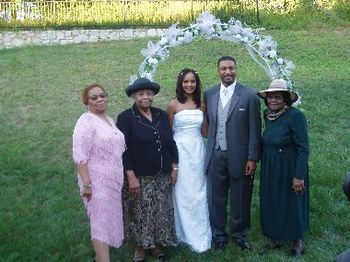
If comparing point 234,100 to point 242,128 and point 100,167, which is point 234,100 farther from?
point 100,167

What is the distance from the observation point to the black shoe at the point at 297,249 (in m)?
5.34

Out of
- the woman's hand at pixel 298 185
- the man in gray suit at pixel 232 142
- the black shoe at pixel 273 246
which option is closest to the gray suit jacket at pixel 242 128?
the man in gray suit at pixel 232 142

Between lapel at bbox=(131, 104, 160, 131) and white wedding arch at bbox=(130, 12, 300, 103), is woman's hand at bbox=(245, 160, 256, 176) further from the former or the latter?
white wedding arch at bbox=(130, 12, 300, 103)

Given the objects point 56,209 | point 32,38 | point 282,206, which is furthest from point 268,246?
point 32,38

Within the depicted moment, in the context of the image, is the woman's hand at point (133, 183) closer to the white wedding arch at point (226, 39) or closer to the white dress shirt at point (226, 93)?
the white dress shirt at point (226, 93)

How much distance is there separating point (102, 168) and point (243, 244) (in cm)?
168

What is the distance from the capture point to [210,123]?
538cm

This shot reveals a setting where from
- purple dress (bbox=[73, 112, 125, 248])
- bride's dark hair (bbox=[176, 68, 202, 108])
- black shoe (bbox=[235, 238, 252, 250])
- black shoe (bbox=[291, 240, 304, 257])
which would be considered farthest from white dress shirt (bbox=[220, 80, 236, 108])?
black shoe (bbox=[291, 240, 304, 257])

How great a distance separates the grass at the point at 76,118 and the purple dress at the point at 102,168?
72 centimetres

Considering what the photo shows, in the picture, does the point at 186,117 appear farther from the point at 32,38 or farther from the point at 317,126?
the point at 32,38

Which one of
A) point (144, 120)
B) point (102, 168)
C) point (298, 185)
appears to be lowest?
point (298, 185)

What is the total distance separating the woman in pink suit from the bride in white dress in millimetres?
701

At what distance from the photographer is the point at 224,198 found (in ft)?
18.1

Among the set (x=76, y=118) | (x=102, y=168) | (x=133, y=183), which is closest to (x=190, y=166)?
(x=133, y=183)
